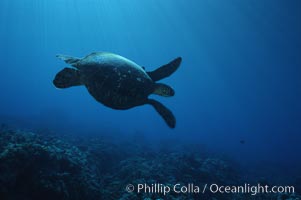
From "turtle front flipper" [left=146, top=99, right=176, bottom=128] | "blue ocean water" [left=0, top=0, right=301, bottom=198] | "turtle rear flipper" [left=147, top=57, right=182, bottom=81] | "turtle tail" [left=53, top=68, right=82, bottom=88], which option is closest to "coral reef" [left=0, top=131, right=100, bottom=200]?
"turtle tail" [left=53, top=68, right=82, bottom=88]

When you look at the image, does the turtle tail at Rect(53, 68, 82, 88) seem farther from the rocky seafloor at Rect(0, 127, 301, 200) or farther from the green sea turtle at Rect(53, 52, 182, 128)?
the rocky seafloor at Rect(0, 127, 301, 200)

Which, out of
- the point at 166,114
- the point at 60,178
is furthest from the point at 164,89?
the point at 60,178

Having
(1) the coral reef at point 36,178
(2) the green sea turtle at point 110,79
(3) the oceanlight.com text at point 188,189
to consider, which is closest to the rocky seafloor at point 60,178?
(1) the coral reef at point 36,178

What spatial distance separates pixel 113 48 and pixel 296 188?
102878mm

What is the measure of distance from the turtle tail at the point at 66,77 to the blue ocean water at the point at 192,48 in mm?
18177

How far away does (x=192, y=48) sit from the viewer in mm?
77125

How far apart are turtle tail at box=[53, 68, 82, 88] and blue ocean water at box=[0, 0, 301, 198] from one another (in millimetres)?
18177

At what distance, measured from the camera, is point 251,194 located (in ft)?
32.7

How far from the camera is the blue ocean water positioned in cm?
3959

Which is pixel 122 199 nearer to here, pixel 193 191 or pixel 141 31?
pixel 193 191

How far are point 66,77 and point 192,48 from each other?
76536mm

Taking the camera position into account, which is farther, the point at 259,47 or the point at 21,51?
the point at 21,51

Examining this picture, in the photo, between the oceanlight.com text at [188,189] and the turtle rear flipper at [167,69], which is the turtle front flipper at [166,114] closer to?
the turtle rear flipper at [167,69]

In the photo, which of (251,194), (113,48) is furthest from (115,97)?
(113,48)
